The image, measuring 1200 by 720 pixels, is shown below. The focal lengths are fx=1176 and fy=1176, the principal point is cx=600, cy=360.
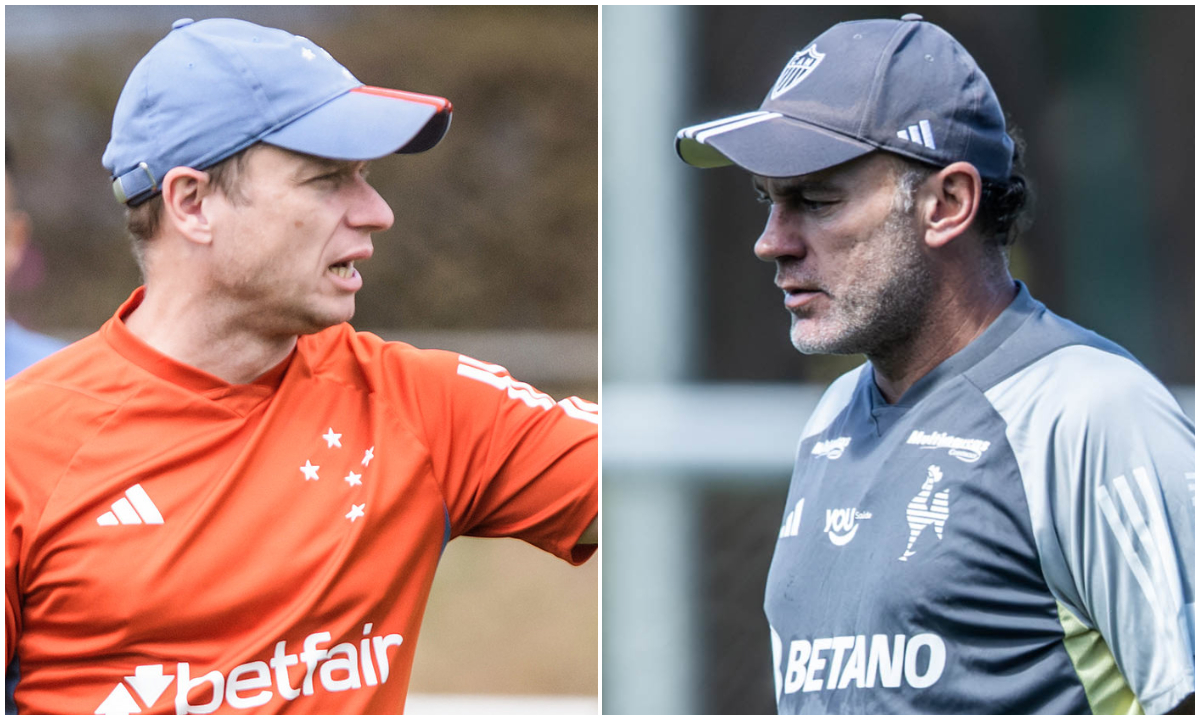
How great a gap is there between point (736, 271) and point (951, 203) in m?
1.08

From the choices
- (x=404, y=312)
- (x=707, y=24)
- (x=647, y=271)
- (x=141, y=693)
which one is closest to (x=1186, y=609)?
(x=141, y=693)

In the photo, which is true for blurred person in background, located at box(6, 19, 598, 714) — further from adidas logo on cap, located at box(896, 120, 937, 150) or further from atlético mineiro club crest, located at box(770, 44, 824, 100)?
adidas logo on cap, located at box(896, 120, 937, 150)

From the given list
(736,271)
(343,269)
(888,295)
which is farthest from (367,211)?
(736,271)

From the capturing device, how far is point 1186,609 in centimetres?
122

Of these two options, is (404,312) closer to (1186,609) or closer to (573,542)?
(573,542)

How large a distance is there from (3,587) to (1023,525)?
1.13 m

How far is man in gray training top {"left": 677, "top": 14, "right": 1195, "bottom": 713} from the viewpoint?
1.24 metres

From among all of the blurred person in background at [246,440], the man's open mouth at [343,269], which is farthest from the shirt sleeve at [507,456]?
the man's open mouth at [343,269]

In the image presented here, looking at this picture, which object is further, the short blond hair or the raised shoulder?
the raised shoulder

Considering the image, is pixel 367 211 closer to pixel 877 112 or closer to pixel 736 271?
pixel 877 112

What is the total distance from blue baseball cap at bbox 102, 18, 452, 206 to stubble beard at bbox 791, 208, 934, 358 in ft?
1.93

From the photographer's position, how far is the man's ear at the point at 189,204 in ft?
4.78

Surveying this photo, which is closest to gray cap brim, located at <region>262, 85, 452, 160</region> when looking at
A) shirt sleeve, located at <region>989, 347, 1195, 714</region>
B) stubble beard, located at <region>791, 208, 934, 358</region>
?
stubble beard, located at <region>791, 208, 934, 358</region>

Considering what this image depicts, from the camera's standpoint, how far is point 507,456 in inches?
60.6
